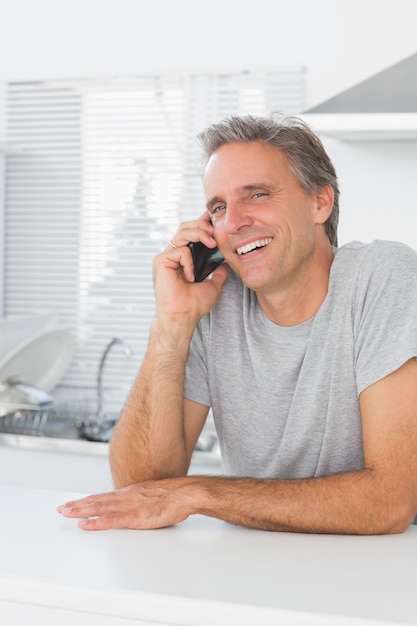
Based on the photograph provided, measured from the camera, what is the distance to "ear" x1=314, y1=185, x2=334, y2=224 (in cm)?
169

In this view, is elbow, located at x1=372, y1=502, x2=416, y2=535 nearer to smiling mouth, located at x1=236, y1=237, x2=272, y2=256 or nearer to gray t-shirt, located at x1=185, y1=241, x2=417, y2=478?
gray t-shirt, located at x1=185, y1=241, x2=417, y2=478

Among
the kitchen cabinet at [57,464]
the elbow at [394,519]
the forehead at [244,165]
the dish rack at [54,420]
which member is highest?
the forehead at [244,165]

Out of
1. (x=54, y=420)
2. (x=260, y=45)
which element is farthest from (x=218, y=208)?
(x=54, y=420)

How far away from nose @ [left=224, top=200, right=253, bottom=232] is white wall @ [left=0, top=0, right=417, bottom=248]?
1.29m

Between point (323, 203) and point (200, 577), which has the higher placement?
point (323, 203)

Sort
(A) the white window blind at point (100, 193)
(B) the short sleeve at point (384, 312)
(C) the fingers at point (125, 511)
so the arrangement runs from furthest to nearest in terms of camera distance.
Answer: (A) the white window blind at point (100, 193)
(B) the short sleeve at point (384, 312)
(C) the fingers at point (125, 511)

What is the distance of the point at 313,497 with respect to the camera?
1262 mm

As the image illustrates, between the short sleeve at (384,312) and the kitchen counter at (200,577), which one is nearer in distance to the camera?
the kitchen counter at (200,577)

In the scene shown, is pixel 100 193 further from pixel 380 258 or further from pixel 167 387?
pixel 380 258

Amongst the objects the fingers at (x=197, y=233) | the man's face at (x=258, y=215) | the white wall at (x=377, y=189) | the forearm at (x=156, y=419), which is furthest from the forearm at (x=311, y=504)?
the white wall at (x=377, y=189)

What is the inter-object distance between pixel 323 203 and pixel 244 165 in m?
0.20

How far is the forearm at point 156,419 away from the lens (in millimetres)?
1586

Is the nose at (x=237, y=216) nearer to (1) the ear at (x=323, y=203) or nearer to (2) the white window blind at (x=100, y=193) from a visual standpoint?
(1) the ear at (x=323, y=203)

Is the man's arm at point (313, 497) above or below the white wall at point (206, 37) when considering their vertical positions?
below
